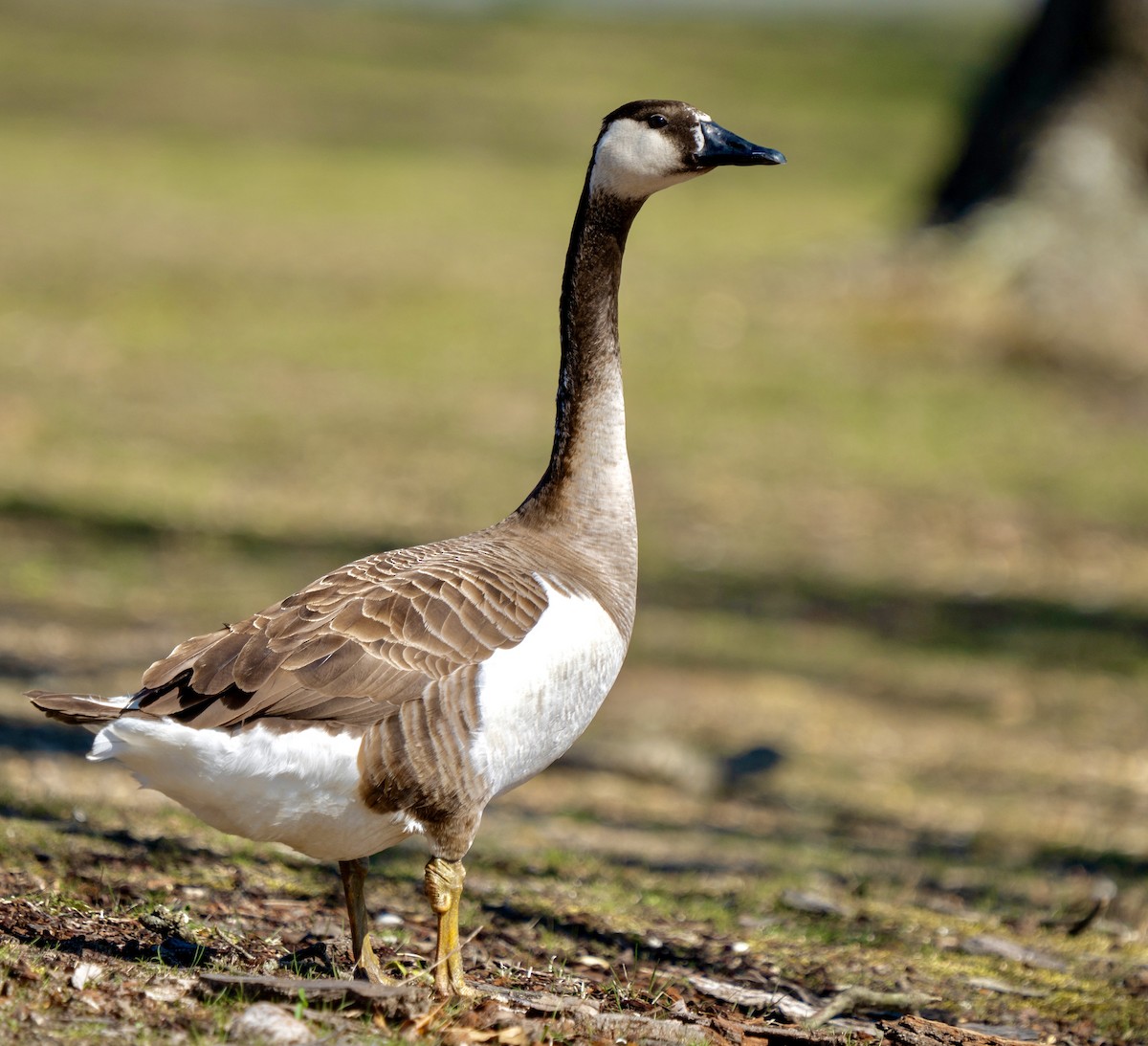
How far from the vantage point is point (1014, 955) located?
19.3ft

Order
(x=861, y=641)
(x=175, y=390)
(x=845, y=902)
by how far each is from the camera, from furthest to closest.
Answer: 1. (x=175, y=390)
2. (x=861, y=641)
3. (x=845, y=902)

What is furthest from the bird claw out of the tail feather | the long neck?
the long neck

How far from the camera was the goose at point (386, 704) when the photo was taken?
405 centimetres

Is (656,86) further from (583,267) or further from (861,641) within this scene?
(583,267)

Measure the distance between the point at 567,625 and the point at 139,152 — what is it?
29033mm

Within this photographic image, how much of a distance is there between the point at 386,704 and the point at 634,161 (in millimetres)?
2002

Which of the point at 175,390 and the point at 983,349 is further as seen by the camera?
the point at 983,349

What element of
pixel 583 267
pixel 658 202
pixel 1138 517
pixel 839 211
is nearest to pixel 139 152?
pixel 658 202

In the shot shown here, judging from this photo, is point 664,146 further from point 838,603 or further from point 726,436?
point 726,436

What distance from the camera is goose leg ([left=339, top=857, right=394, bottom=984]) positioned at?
14.6 feet

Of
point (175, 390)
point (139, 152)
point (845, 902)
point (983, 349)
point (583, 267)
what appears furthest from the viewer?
point (139, 152)

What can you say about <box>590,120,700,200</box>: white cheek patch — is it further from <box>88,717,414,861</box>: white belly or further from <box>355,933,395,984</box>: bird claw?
<box>355,933,395,984</box>: bird claw

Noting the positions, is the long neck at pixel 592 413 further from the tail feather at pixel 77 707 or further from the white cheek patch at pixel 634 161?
the tail feather at pixel 77 707

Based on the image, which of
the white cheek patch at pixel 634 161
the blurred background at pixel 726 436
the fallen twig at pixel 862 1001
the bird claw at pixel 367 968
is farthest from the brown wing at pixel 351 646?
the blurred background at pixel 726 436
